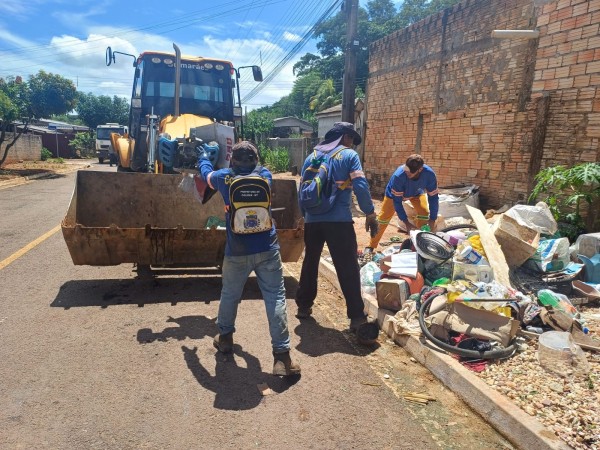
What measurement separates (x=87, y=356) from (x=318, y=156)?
8.61ft

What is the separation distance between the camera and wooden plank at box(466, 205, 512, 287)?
4551mm

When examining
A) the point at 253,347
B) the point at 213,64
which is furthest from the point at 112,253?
the point at 213,64

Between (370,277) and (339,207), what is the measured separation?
1.51m

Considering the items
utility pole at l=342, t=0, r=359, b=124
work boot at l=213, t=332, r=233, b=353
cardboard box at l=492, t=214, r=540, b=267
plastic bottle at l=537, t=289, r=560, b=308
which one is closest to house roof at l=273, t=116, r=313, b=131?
utility pole at l=342, t=0, r=359, b=124

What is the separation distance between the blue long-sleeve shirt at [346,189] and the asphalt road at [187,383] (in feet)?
3.64

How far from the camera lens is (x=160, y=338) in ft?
12.9

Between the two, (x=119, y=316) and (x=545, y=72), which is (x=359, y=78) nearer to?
(x=545, y=72)

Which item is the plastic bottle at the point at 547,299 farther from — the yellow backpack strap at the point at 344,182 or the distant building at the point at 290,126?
the distant building at the point at 290,126

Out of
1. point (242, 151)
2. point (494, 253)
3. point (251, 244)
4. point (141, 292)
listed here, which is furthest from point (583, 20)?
point (141, 292)

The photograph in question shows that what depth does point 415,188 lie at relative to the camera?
255 inches

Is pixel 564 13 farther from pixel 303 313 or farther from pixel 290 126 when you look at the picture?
pixel 290 126

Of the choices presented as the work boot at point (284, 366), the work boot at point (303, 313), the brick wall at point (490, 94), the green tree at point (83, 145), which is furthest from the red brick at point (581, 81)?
the green tree at point (83, 145)

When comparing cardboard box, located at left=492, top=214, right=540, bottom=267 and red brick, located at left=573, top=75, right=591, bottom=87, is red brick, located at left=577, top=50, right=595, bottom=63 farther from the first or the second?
cardboard box, located at left=492, top=214, right=540, bottom=267

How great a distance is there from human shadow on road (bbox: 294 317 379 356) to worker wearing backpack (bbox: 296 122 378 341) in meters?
0.13
